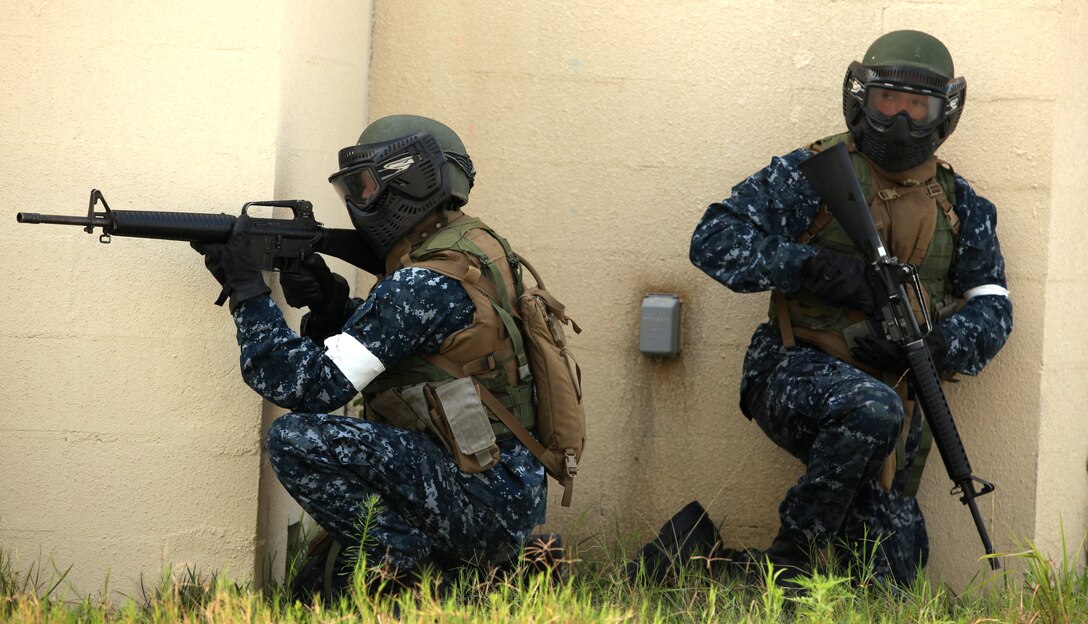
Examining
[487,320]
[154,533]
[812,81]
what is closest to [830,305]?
[812,81]

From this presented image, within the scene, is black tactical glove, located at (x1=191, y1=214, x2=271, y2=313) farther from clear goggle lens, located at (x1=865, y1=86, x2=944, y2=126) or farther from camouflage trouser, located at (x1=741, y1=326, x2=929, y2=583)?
clear goggle lens, located at (x1=865, y1=86, x2=944, y2=126)

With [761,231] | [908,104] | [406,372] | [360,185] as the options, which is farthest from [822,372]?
[360,185]

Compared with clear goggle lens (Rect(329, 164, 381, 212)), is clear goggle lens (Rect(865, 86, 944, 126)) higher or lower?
higher

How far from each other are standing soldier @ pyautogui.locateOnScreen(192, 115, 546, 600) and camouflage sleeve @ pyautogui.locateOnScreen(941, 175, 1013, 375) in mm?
1516

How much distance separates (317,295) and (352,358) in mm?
411

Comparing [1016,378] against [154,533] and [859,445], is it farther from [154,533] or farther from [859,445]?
[154,533]

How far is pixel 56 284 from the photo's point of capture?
13.2 ft

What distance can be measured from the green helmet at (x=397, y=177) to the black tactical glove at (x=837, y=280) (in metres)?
1.20

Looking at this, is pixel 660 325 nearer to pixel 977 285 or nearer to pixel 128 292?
pixel 977 285

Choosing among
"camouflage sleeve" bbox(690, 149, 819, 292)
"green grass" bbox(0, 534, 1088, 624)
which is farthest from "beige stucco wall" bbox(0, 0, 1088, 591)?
"camouflage sleeve" bbox(690, 149, 819, 292)

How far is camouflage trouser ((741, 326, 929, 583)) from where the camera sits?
4.10m

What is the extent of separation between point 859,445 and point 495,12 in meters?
2.18

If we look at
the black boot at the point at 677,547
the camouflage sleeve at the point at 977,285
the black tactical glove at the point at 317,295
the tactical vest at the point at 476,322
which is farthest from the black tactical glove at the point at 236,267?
the camouflage sleeve at the point at 977,285

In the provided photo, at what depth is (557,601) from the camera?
11.7 feet
